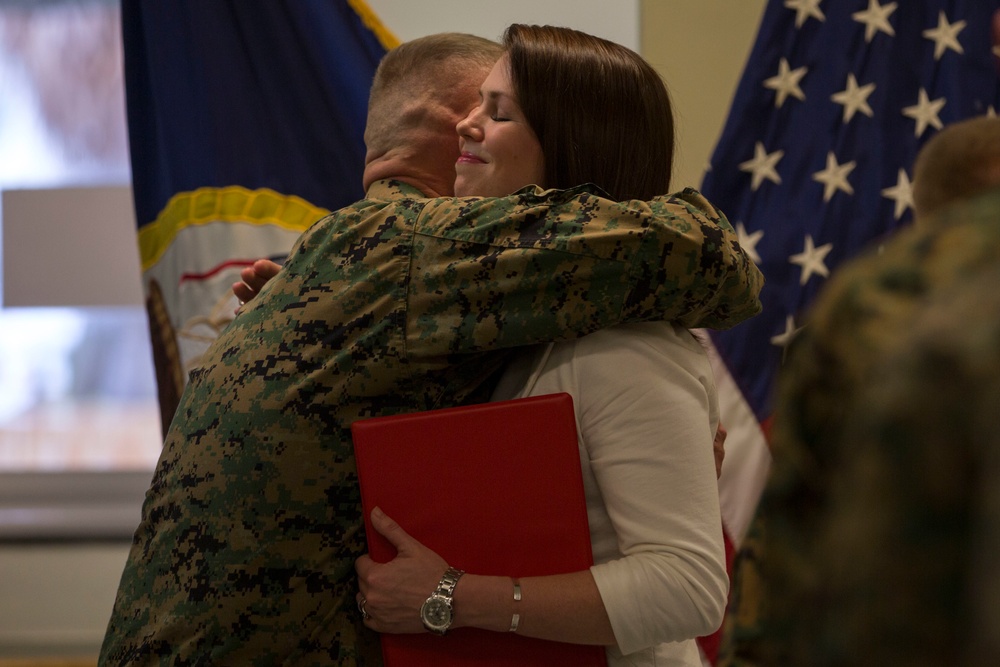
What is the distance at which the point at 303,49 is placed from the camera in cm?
262

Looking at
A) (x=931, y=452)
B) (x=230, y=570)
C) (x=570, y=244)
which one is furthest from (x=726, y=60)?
(x=931, y=452)

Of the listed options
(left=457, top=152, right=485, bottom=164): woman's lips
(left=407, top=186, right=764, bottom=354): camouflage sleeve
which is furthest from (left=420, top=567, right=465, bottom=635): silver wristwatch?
(left=457, top=152, right=485, bottom=164): woman's lips

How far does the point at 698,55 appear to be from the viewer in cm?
268

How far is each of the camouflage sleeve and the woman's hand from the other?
198 millimetres

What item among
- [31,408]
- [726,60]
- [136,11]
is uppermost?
[136,11]

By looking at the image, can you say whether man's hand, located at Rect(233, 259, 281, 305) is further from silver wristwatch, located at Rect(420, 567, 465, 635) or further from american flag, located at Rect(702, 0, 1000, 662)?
american flag, located at Rect(702, 0, 1000, 662)

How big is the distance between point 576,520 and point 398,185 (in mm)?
549

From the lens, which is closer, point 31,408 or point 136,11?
point 136,11

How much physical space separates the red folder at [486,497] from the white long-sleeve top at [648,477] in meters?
0.04

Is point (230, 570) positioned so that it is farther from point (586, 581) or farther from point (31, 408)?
point (31, 408)

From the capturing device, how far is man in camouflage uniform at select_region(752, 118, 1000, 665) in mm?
256

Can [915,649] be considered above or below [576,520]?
above

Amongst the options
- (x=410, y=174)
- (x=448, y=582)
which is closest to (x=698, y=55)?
(x=410, y=174)

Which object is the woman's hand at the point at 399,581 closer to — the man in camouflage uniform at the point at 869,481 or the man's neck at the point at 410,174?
the man's neck at the point at 410,174
